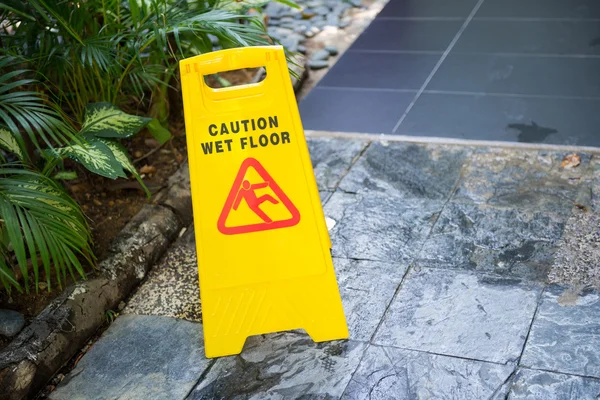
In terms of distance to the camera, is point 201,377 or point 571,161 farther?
point 571,161

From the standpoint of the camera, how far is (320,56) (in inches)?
216

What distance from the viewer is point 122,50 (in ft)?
11.5

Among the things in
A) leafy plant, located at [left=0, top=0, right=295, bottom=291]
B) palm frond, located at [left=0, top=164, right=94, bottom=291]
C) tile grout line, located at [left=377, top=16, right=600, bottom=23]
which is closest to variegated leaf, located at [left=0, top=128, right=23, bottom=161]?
leafy plant, located at [left=0, top=0, right=295, bottom=291]

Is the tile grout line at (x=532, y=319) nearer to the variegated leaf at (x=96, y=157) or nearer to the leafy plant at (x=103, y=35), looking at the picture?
the leafy plant at (x=103, y=35)

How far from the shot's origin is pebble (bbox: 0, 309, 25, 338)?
10.0ft

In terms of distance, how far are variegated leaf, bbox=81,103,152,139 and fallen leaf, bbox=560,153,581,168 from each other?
2177mm

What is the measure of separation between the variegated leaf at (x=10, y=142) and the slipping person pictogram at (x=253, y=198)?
1026 mm

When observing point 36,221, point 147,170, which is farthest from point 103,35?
point 36,221

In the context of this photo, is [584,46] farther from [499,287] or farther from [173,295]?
[173,295]

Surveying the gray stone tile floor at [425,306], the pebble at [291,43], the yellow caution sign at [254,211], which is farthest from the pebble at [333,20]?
the yellow caution sign at [254,211]

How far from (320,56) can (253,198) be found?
2.91 meters

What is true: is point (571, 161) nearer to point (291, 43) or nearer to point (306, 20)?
point (291, 43)

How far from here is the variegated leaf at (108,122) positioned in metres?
3.27

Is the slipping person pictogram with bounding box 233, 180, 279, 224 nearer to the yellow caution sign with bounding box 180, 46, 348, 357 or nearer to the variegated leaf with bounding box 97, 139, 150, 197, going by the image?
the yellow caution sign with bounding box 180, 46, 348, 357
